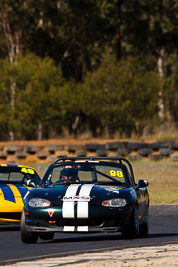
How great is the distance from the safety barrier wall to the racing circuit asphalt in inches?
799

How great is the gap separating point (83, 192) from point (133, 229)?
0.95 meters

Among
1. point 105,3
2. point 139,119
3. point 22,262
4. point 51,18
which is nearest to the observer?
point 22,262

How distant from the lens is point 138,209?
1114 centimetres

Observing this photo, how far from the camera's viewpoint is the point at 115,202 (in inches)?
416

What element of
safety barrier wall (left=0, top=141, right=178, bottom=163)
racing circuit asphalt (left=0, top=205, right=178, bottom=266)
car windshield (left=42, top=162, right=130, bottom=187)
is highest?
car windshield (left=42, top=162, right=130, bottom=187)

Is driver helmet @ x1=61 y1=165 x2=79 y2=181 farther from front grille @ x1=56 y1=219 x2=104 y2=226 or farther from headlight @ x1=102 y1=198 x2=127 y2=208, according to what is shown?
front grille @ x1=56 y1=219 x2=104 y2=226

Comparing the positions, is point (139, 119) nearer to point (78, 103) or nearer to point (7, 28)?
point (78, 103)

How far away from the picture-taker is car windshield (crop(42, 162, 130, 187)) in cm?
1150

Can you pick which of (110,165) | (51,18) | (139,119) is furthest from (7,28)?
(110,165)

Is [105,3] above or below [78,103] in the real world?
above

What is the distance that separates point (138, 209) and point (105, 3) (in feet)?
128

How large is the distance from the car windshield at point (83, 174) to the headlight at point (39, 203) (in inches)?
30.1

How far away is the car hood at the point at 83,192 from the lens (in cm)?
1045

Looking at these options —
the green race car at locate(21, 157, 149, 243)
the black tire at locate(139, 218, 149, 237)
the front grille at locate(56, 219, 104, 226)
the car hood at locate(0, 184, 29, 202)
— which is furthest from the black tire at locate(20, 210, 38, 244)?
the car hood at locate(0, 184, 29, 202)
